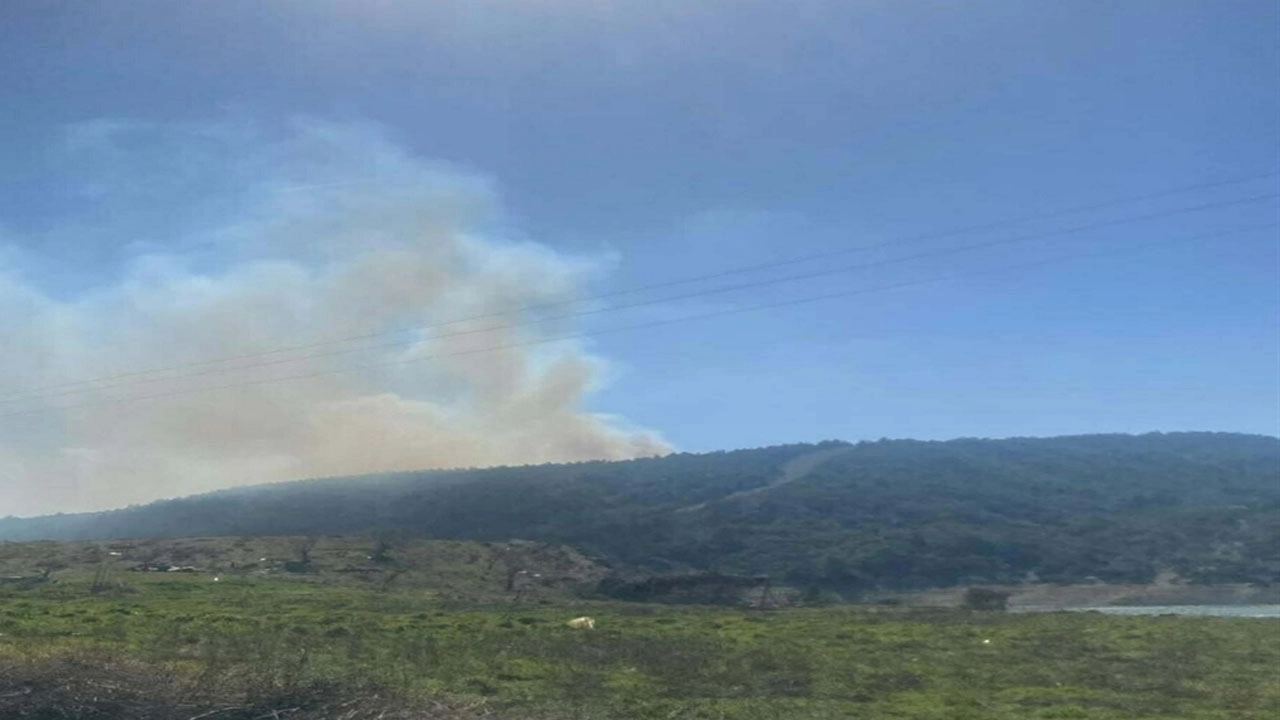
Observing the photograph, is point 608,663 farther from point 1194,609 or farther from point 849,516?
point 849,516

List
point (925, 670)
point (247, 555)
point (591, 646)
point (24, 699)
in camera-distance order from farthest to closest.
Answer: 1. point (247, 555)
2. point (591, 646)
3. point (925, 670)
4. point (24, 699)

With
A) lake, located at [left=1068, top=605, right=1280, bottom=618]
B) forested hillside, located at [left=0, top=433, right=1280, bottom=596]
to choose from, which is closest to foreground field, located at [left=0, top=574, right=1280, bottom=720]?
lake, located at [left=1068, top=605, right=1280, bottom=618]

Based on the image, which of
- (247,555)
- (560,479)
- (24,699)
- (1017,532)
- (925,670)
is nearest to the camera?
(24,699)

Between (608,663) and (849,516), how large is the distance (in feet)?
356

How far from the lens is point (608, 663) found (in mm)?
26781

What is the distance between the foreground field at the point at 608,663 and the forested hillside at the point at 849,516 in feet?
184

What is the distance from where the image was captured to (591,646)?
29750mm

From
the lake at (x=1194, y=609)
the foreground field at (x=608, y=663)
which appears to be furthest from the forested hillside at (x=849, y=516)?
the foreground field at (x=608, y=663)

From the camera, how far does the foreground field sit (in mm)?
18984

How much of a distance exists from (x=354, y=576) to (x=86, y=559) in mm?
16792

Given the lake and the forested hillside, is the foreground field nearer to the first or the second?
the lake

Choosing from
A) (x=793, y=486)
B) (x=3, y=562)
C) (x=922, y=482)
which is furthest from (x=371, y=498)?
(x=3, y=562)

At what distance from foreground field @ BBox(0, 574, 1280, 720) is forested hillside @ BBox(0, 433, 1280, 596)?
5612 cm

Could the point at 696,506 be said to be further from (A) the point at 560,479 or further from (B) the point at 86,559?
(B) the point at 86,559
